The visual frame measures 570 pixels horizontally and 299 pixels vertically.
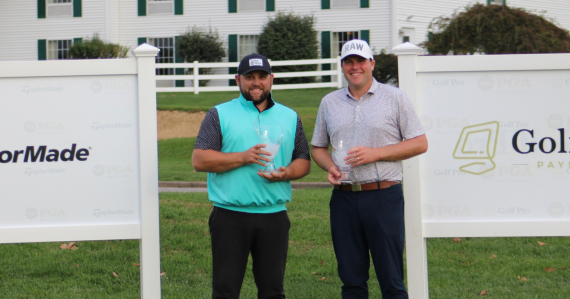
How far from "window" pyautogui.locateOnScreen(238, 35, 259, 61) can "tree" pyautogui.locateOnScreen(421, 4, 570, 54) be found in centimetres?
1151

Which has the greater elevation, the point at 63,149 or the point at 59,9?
the point at 59,9

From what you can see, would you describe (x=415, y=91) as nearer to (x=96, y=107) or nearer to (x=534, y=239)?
(x=96, y=107)

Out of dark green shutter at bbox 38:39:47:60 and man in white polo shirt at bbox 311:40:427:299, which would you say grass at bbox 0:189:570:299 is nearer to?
man in white polo shirt at bbox 311:40:427:299

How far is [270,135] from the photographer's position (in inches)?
146

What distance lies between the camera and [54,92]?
4.00m

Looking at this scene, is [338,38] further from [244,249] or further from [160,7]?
[244,249]

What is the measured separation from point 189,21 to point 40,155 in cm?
2276

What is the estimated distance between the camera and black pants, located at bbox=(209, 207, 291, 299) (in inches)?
146

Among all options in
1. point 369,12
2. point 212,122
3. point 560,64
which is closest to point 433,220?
point 560,64

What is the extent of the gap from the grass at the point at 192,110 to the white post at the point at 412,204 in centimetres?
738

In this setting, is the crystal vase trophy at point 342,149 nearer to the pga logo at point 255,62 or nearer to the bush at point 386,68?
the pga logo at point 255,62

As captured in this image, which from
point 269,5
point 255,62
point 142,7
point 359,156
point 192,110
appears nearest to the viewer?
point 359,156

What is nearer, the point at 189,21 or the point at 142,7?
the point at 189,21

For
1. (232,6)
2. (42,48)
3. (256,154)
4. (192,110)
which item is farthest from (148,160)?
(42,48)
